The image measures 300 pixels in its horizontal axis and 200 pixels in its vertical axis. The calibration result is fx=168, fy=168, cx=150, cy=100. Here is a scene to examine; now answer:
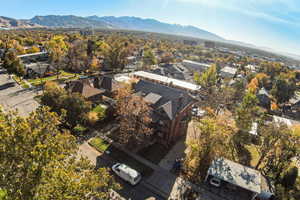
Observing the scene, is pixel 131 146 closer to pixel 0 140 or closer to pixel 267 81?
pixel 0 140

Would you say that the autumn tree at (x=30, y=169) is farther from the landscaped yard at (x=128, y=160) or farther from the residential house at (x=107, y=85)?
the residential house at (x=107, y=85)

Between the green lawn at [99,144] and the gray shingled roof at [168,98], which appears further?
the gray shingled roof at [168,98]

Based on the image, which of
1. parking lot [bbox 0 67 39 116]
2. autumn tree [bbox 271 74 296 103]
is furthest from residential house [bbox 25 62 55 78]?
autumn tree [bbox 271 74 296 103]

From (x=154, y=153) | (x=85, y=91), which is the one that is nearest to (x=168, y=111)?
(x=154, y=153)

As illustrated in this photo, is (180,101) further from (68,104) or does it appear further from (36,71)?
(36,71)

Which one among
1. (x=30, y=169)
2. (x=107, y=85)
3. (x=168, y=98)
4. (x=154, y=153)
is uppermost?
(x=30, y=169)

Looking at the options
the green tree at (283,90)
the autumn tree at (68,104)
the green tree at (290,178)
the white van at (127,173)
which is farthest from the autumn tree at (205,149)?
the green tree at (283,90)

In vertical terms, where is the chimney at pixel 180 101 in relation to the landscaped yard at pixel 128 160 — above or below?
above

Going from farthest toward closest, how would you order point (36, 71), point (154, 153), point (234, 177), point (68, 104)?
point (36, 71) → point (154, 153) → point (68, 104) → point (234, 177)
